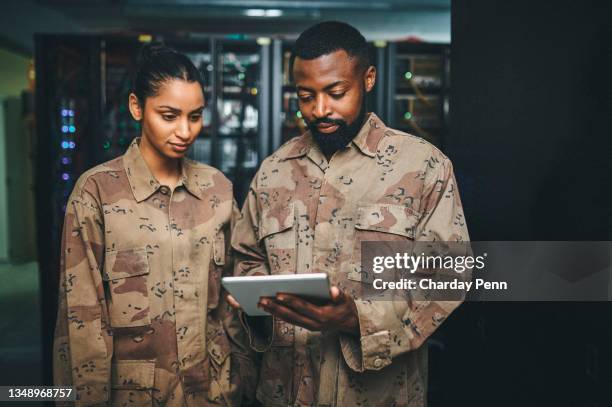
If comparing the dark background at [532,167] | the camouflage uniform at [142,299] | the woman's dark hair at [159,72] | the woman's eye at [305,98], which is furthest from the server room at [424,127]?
the woman's dark hair at [159,72]

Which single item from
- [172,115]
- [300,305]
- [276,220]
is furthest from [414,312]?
[172,115]

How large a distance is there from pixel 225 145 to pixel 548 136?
245cm

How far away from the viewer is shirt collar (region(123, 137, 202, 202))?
1.45 m

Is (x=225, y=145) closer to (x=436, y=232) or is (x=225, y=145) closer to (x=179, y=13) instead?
(x=436, y=232)

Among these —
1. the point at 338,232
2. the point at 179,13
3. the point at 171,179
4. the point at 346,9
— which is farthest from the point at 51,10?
the point at 338,232

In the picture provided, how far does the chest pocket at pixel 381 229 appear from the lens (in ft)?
4.12

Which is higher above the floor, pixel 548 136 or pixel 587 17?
pixel 587 17

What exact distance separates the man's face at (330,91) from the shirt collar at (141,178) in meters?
0.46

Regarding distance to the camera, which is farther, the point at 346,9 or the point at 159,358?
the point at 346,9

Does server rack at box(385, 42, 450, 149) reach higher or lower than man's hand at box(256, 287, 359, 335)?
higher

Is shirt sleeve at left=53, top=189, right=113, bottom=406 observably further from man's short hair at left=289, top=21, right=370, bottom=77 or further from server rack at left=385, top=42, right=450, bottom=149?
server rack at left=385, top=42, right=450, bottom=149

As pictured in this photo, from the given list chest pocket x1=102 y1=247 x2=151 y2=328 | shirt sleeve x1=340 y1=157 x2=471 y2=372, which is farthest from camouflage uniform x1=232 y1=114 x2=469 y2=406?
chest pocket x1=102 y1=247 x2=151 y2=328

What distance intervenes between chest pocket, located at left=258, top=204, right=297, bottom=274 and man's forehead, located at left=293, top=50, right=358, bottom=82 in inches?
14.2

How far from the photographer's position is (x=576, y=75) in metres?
1.18
